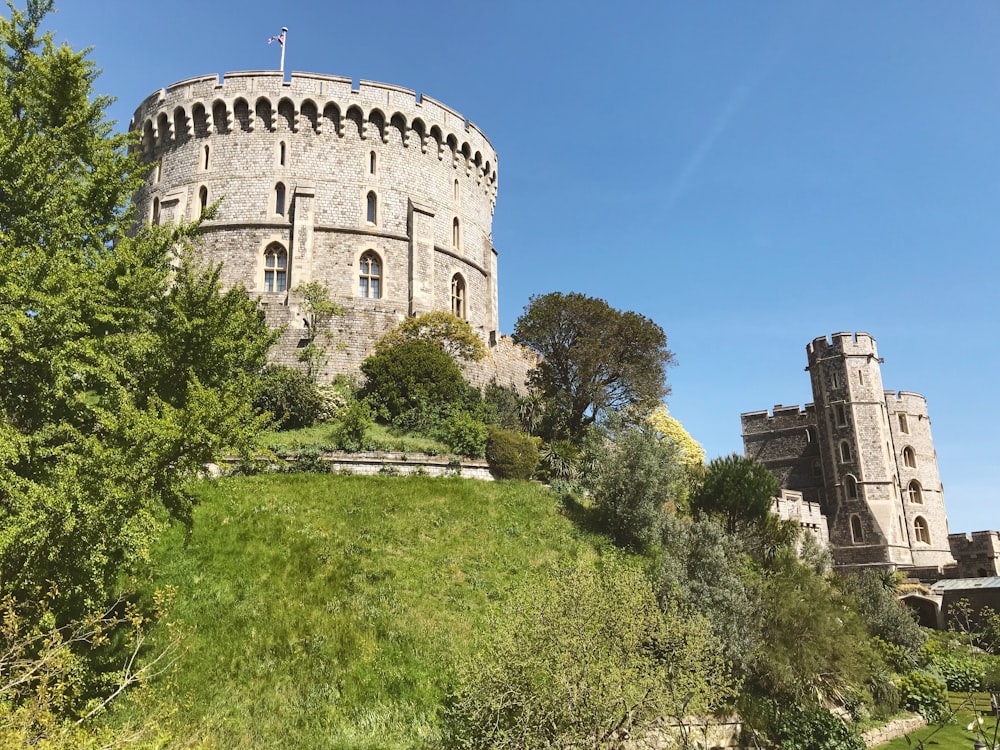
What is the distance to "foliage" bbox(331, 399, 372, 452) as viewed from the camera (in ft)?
87.9

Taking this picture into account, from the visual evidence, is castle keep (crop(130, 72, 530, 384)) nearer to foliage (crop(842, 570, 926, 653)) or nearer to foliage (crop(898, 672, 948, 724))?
foliage (crop(842, 570, 926, 653))

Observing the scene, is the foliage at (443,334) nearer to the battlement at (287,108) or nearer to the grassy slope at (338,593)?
the grassy slope at (338,593)

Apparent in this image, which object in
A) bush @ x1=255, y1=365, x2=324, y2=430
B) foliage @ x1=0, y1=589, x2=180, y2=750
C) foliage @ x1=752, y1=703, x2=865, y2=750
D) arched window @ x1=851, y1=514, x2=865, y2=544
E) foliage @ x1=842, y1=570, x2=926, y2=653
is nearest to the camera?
foliage @ x1=0, y1=589, x2=180, y2=750

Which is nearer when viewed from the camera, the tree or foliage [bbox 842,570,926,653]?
foliage [bbox 842,570,926,653]

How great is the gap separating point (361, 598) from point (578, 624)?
6.90m

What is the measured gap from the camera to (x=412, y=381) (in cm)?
3091

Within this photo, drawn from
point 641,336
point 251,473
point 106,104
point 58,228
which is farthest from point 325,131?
point 58,228

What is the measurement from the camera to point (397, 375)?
31109 mm

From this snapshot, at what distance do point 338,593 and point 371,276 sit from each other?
23.1 metres

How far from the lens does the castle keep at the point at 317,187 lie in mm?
37625

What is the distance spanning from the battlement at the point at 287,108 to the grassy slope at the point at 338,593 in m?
22.6

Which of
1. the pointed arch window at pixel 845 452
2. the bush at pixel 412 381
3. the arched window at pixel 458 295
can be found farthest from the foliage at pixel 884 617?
the arched window at pixel 458 295

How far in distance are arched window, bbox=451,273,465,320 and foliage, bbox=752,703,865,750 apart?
2783 cm

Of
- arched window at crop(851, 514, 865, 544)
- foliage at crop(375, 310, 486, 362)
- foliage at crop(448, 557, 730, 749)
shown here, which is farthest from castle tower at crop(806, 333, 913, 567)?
foliage at crop(448, 557, 730, 749)
